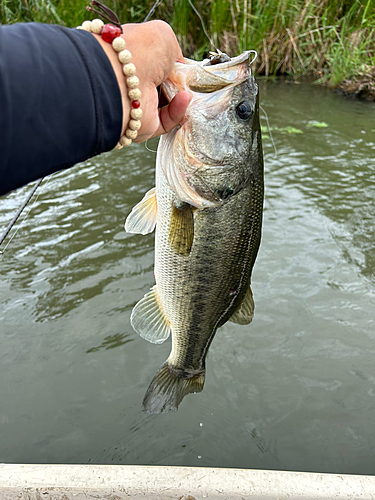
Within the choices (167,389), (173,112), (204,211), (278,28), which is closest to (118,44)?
(173,112)

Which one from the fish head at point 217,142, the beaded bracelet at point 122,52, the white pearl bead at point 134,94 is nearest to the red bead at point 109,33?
the beaded bracelet at point 122,52

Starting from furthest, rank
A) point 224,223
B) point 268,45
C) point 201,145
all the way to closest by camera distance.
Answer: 1. point 268,45
2. point 224,223
3. point 201,145

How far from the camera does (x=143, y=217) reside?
200 centimetres

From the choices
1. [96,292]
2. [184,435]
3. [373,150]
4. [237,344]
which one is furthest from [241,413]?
[373,150]

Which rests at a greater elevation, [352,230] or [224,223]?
[224,223]

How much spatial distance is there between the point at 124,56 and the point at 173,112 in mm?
442

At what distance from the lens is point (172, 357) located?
2.20 m

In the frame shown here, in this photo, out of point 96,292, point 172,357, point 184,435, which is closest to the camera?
point 172,357

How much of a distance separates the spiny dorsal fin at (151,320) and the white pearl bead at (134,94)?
48.9 inches

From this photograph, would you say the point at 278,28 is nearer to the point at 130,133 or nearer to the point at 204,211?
the point at 204,211

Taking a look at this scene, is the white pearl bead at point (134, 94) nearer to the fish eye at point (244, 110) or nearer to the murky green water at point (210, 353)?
the fish eye at point (244, 110)

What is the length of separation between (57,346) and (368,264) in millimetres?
2858

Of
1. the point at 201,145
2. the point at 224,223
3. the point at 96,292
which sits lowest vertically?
the point at 96,292

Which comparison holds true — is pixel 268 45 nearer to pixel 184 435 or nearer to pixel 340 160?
pixel 340 160
